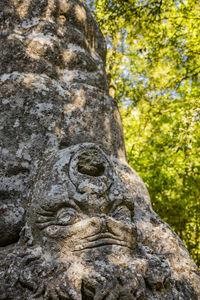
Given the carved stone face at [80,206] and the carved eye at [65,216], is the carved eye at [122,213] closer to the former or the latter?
the carved stone face at [80,206]

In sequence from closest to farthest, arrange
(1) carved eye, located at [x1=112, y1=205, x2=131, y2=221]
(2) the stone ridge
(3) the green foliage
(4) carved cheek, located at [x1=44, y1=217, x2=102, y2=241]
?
(4) carved cheek, located at [x1=44, y1=217, x2=102, y2=241] < (1) carved eye, located at [x1=112, y1=205, x2=131, y2=221] < (2) the stone ridge < (3) the green foliage

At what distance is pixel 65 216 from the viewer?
203cm

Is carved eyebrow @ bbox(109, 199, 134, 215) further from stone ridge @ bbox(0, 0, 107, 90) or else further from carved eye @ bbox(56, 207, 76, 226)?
stone ridge @ bbox(0, 0, 107, 90)

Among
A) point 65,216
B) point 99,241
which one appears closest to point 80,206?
point 65,216

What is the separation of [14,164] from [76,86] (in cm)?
113

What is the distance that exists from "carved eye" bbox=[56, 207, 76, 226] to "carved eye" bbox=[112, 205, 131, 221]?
34 cm

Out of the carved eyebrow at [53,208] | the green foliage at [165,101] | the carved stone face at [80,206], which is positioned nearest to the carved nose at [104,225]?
the carved stone face at [80,206]

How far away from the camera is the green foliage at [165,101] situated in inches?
252

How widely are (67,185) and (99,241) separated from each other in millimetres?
442

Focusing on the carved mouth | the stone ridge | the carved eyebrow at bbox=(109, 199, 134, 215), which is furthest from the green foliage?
the carved mouth

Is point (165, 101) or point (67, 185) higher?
point (165, 101)

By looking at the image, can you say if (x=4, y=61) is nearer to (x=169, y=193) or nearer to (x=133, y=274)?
(x=133, y=274)

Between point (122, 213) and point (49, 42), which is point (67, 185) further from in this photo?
point (49, 42)

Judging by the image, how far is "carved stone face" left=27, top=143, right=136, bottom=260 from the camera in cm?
195
